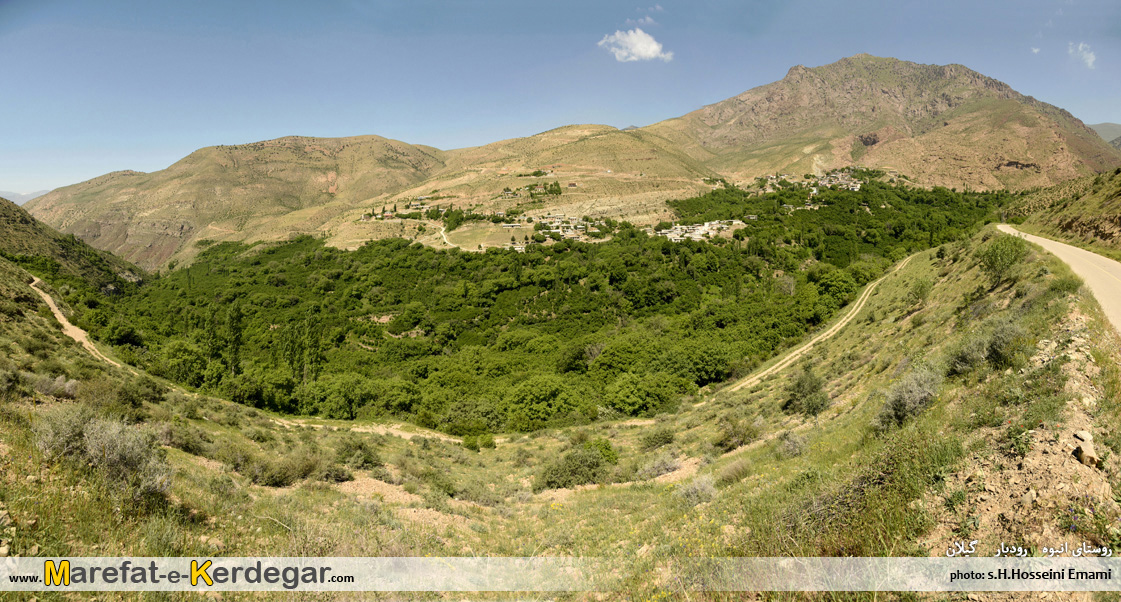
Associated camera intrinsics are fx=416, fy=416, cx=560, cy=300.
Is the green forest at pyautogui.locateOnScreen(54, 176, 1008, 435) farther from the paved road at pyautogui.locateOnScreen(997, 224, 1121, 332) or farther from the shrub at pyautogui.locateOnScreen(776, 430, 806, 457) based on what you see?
the paved road at pyautogui.locateOnScreen(997, 224, 1121, 332)

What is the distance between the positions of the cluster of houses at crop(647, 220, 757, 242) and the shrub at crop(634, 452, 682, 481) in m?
69.8

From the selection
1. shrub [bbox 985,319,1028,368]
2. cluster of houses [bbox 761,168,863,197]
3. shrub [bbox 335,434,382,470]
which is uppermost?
cluster of houses [bbox 761,168,863,197]

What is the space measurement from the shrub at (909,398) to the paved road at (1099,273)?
13.6 feet

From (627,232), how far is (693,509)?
81113 millimetres

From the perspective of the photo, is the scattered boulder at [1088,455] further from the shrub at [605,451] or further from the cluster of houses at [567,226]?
the cluster of houses at [567,226]

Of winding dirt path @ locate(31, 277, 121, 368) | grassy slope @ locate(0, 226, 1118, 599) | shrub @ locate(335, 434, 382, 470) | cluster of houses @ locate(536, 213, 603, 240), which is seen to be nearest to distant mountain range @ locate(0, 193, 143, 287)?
winding dirt path @ locate(31, 277, 121, 368)

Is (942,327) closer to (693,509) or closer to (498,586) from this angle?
(693,509)

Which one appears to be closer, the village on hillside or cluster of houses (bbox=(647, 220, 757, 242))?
cluster of houses (bbox=(647, 220, 757, 242))

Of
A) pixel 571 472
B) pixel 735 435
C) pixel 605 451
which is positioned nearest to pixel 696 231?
pixel 605 451

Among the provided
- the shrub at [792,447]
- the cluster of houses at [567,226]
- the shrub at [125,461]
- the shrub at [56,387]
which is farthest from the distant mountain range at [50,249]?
the shrub at [792,447]

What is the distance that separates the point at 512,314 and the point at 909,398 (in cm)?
5924

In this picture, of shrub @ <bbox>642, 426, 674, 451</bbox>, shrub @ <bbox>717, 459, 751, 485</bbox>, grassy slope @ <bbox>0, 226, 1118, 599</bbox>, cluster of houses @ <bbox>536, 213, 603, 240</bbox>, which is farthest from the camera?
cluster of houses @ <bbox>536, 213, 603, 240</bbox>

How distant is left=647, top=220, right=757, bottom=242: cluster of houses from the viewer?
83.4m

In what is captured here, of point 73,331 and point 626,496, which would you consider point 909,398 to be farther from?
point 73,331
